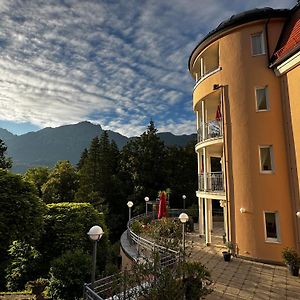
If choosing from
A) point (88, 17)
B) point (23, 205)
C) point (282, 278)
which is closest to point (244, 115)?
point (282, 278)

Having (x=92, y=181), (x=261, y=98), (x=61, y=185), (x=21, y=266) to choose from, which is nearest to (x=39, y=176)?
(x=61, y=185)

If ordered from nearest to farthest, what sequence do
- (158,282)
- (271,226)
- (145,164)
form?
1. (158,282)
2. (271,226)
3. (145,164)

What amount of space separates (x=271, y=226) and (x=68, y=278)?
1003cm

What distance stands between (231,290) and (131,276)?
453 cm

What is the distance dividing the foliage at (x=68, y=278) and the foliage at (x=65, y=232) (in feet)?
11.7

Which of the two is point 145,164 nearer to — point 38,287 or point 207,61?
point 207,61

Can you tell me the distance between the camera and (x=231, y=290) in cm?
871

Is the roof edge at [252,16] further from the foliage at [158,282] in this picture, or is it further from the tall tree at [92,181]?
the tall tree at [92,181]

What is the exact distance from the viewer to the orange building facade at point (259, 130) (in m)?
12.1

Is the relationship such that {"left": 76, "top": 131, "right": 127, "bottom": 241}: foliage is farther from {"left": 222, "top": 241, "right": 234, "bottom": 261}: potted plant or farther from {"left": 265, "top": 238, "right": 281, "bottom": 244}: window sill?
{"left": 265, "top": 238, "right": 281, "bottom": 244}: window sill

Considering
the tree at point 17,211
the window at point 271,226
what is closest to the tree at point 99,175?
the tree at point 17,211

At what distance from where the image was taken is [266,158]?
42.8ft

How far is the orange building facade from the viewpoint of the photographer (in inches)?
476

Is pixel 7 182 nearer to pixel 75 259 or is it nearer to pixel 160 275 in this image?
pixel 75 259
